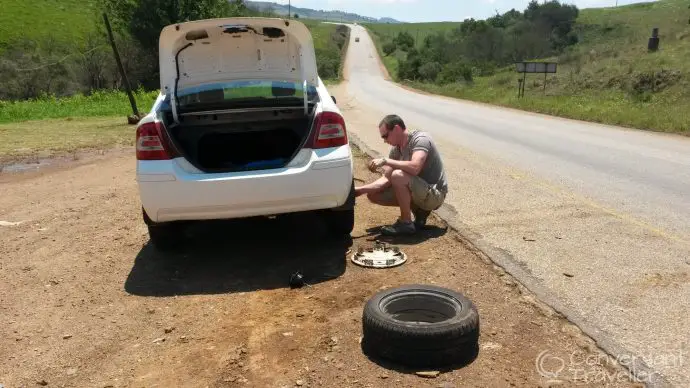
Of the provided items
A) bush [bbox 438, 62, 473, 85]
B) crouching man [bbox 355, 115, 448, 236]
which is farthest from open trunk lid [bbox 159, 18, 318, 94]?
bush [bbox 438, 62, 473, 85]

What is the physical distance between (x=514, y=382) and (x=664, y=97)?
73.9ft

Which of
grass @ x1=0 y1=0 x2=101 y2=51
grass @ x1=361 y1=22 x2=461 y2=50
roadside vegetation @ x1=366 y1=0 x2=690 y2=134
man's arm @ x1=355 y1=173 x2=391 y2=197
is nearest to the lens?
man's arm @ x1=355 y1=173 x2=391 y2=197

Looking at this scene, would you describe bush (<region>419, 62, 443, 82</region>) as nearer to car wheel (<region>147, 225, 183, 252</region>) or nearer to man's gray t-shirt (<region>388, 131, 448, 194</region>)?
man's gray t-shirt (<region>388, 131, 448, 194</region>)

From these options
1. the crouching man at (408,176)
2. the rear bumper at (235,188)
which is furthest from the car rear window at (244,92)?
the crouching man at (408,176)

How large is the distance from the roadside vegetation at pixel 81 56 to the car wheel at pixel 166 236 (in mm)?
12389

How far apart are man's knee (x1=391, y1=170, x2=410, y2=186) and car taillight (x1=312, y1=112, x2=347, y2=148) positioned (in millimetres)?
850

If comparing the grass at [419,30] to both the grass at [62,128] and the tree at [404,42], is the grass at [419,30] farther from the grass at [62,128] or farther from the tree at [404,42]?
the grass at [62,128]

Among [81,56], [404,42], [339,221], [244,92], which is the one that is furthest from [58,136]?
[404,42]

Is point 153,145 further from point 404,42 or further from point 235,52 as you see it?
point 404,42

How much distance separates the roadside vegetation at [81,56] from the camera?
88.9 ft

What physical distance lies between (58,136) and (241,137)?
11.8 metres

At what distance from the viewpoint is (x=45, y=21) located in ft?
222

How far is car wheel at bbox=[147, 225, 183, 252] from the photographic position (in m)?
5.11

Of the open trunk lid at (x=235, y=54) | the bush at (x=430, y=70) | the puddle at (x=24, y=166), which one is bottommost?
the bush at (x=430, y=70)
